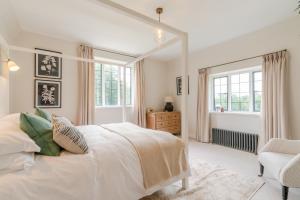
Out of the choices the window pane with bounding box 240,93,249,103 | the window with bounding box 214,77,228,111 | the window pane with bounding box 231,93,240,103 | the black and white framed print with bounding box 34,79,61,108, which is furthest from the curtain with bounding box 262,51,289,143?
the black and white framed print with bounding box 34,79,61,108

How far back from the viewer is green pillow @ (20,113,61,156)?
4.18ft

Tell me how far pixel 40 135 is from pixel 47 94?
2489 millimetres

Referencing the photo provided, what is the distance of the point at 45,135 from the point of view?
132cm

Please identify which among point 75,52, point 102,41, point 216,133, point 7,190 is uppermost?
point 102,41

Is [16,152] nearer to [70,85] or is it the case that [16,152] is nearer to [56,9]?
[56,9]

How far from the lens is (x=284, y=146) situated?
2127 millimetres

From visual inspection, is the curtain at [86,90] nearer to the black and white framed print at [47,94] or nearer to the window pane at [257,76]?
the black and white framed print at [47,94]

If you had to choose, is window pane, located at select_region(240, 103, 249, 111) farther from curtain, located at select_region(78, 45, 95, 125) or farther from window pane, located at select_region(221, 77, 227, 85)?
curtain, located at select_region(78, 45, 95, 125)

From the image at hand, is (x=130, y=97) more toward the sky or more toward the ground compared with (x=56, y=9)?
more toward the ground

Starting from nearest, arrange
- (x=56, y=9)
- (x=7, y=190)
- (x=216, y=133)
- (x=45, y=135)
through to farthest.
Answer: (x=7, y=190) → (x=45, y=135) → (x=56, y=9) → (x=216, y=133)

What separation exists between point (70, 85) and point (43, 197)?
3.07 metres

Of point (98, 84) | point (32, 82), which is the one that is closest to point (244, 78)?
point (98, 84)

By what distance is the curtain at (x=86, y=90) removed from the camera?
144 inches

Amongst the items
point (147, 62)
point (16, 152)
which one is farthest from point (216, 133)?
point (16, 152)
